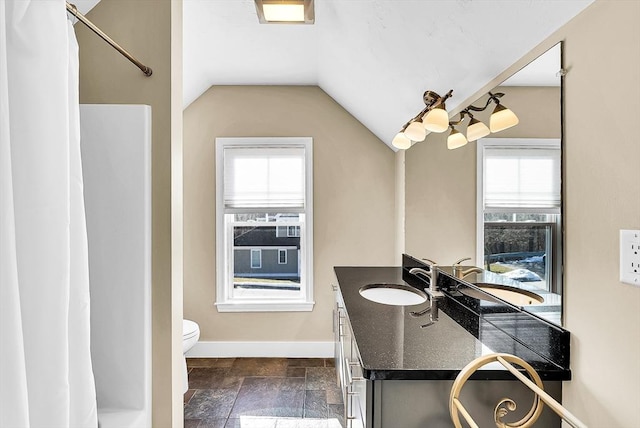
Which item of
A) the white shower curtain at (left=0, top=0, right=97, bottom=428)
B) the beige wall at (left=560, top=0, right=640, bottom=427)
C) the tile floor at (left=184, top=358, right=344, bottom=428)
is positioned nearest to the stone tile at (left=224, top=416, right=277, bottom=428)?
the tile floor at (left=184, top=358, right=344, bottom=428)

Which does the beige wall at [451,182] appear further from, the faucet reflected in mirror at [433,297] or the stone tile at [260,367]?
the stone tile at [260,367]

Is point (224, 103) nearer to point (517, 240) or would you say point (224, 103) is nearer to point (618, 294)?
point (517, 240)

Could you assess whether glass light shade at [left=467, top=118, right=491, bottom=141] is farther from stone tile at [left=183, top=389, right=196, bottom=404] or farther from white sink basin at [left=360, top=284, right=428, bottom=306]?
stone tile at [left=183, top=389, right=196, bottom=404]

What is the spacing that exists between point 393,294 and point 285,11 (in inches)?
61.7

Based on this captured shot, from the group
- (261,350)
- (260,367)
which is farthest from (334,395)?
(261,350)

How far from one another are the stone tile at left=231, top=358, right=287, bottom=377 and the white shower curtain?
2.25 metres

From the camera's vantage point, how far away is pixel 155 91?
1573 millimetres

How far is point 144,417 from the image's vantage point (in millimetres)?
1496

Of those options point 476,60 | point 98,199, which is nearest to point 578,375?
point 476,60

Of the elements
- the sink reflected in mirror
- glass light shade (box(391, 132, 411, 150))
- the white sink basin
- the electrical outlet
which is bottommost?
the white sink basin

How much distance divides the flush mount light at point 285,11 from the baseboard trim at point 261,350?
8.39ft

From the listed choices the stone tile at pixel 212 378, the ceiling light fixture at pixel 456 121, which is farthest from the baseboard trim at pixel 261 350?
the ceiling light fixture at pixel 456 121

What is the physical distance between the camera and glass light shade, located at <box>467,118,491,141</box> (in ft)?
5.41

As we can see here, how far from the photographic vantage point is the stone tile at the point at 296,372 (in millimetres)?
2963
